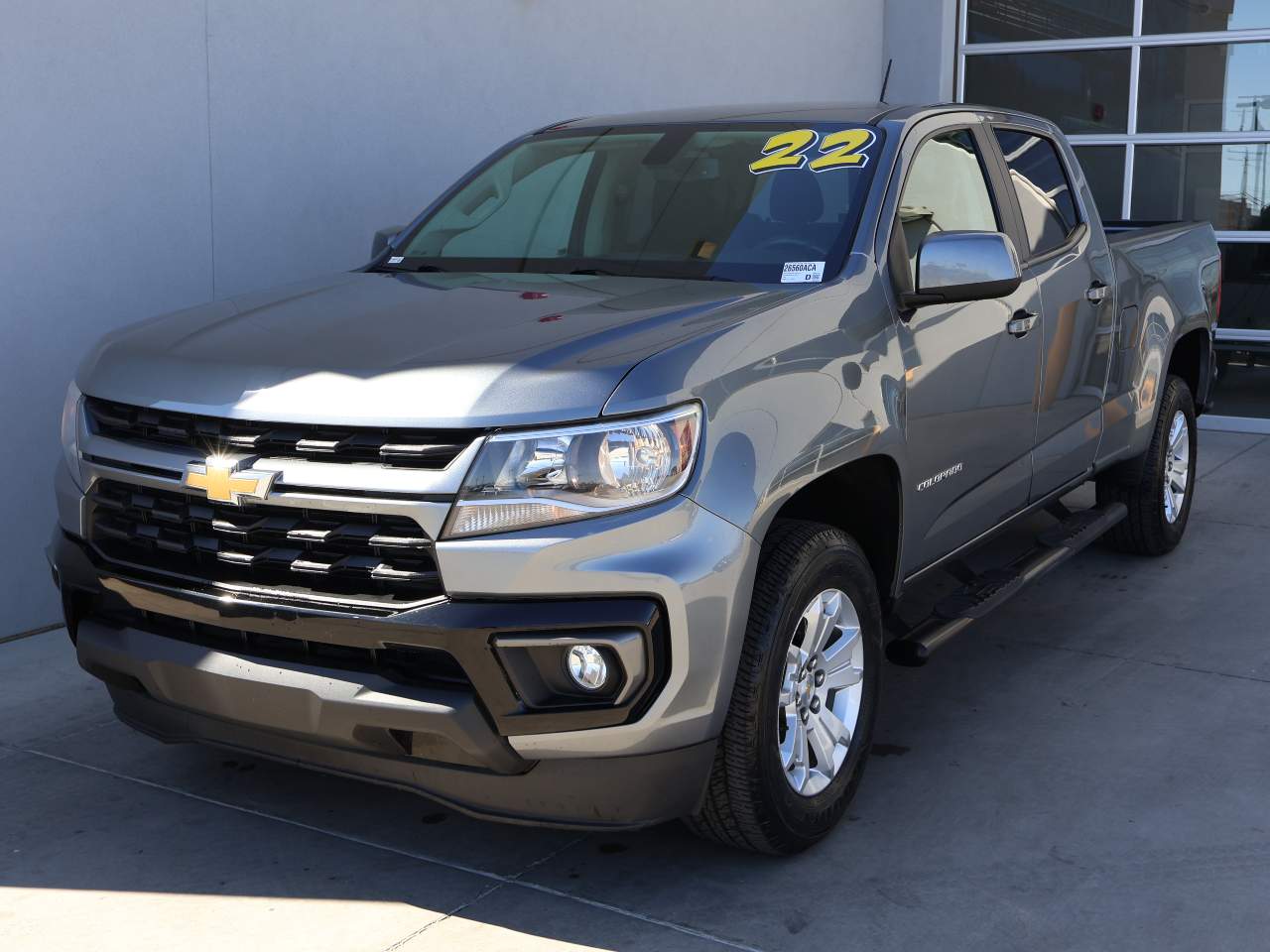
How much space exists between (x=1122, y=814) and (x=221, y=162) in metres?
4.16

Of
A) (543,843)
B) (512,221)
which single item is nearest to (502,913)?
(543,843)

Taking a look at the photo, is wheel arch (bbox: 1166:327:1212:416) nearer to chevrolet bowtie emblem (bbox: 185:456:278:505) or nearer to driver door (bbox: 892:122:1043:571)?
driver door (bbox: 892:122:1043:571)

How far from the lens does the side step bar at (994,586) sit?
385 centimetres

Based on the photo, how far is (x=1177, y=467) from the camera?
248 inches

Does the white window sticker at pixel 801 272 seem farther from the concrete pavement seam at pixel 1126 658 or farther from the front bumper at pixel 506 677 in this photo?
the concrete pavement seam at pixel 1126 658

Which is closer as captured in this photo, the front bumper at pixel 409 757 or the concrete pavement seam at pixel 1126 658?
the front bumper at pixel 409 757

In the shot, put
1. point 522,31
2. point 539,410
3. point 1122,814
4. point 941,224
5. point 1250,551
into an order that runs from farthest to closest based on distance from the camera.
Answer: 1. point 522,31
2. point 1250,551
3. point 941,224
4. point 1122,814
5. point 539,410

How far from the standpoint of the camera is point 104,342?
3.52 meters

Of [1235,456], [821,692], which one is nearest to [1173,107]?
[1235,456]

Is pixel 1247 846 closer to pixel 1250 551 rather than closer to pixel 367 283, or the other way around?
pixel 367 283

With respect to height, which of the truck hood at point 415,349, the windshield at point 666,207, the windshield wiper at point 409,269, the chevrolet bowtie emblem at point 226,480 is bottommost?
the chevrolet bowtie emblem at point 226,480

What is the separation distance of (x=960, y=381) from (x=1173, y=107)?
7631 millimetres

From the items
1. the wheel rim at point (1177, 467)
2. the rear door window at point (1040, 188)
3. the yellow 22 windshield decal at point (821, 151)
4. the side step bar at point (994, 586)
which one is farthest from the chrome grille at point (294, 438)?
the wheel rim at point (1177, 467)

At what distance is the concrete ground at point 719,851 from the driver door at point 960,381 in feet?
2.14
